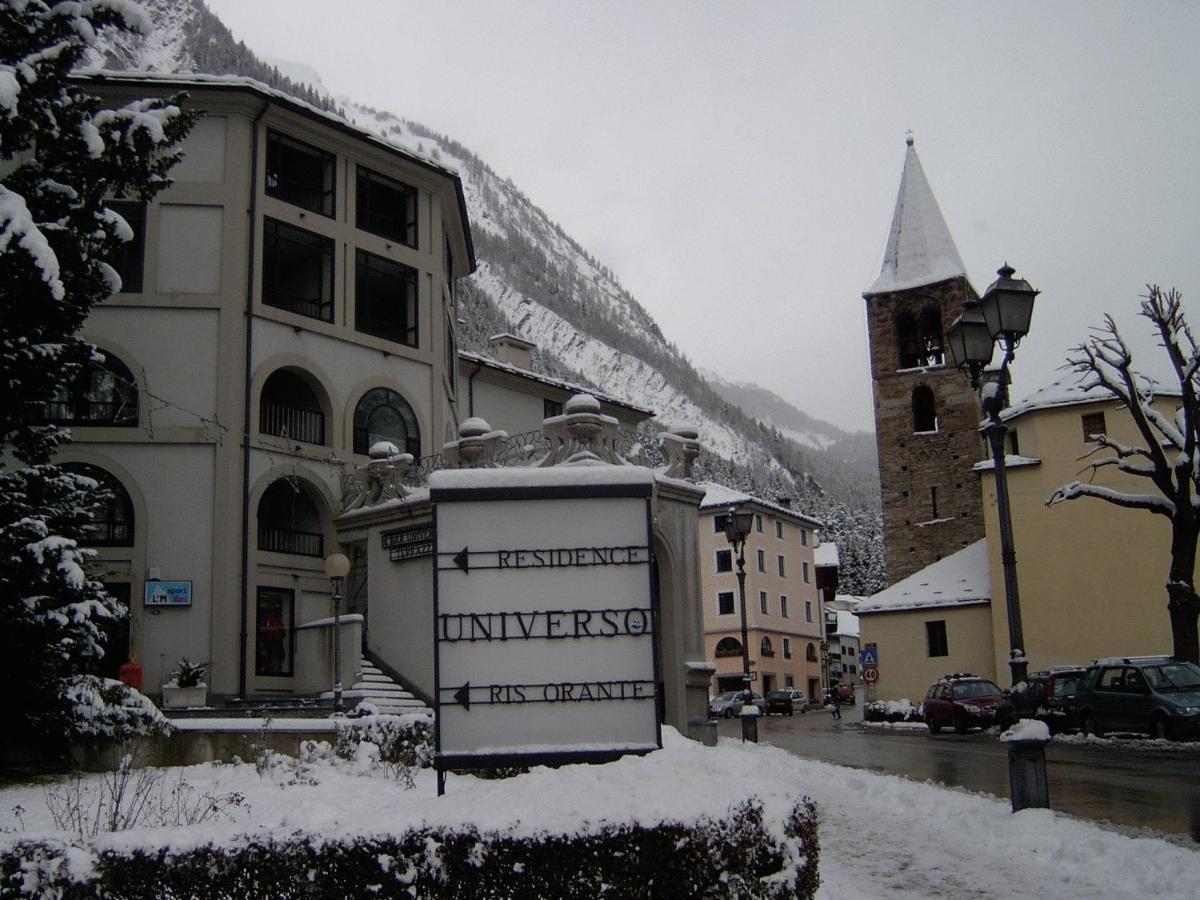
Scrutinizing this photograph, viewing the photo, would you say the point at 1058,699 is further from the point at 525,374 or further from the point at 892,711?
the point at 525,374

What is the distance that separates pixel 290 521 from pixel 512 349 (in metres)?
16.7

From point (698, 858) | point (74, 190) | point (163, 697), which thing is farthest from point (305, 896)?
point (163, 697)

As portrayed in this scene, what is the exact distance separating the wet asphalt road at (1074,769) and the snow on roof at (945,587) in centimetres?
1325

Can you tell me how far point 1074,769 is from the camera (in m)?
18.1

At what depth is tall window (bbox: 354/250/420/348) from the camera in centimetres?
2917

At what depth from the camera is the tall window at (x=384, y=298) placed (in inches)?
1148

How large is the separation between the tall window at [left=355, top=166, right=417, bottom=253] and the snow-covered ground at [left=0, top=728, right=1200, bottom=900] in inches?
673

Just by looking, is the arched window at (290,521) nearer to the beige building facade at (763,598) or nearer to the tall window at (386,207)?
the tall window at (386,207)

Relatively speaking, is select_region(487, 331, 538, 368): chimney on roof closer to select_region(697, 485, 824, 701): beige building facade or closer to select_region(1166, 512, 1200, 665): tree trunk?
select_region(1166, 512, 1200, 665): tree trunk

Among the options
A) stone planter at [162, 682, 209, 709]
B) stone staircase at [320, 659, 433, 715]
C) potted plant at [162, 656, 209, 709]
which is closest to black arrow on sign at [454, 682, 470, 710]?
stone staircase at [320, 659, 433, 715]

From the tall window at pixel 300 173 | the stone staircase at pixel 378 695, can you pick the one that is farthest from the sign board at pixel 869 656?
the tall window at pixel 300 173

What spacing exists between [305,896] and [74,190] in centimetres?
1303

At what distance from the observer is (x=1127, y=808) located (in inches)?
Result: 499

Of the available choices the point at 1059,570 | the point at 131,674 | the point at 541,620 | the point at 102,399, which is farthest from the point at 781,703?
the point at 541,620
